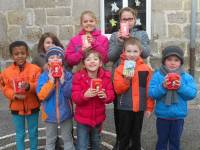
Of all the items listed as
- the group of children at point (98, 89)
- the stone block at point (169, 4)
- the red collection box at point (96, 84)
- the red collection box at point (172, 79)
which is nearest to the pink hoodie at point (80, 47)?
the group of children at point (98, 89)

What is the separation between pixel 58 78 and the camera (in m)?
4.39

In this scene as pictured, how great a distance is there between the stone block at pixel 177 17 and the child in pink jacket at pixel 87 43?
157 inches

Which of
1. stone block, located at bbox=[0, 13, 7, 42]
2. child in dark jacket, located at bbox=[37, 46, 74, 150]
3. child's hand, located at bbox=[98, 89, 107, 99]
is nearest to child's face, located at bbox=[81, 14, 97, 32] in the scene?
child in dark jacket, located at bbox=[37, 46, 74, 150]

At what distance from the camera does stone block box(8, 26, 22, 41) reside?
8812 millimetres

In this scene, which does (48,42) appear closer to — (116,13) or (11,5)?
(11,5)

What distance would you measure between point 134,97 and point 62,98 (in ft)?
2.54

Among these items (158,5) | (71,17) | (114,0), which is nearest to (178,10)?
(158,5)

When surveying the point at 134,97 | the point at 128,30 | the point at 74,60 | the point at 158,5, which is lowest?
the point at 134,97

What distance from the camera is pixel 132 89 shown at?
4531mm

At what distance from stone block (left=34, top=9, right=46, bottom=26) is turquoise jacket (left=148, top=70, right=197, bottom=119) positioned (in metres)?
4.72

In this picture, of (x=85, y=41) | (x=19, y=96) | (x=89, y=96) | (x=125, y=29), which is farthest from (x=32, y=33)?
(x=89, y=96)

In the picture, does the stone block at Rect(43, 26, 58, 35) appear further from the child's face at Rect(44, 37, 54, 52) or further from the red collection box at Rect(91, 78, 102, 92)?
the red collection box at Rect(91, 78, 102, 92)

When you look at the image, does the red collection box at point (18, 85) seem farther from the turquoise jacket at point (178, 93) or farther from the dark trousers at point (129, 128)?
the turquoise jacket at point (178, 93)

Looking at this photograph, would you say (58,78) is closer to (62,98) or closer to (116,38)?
(62,98)
